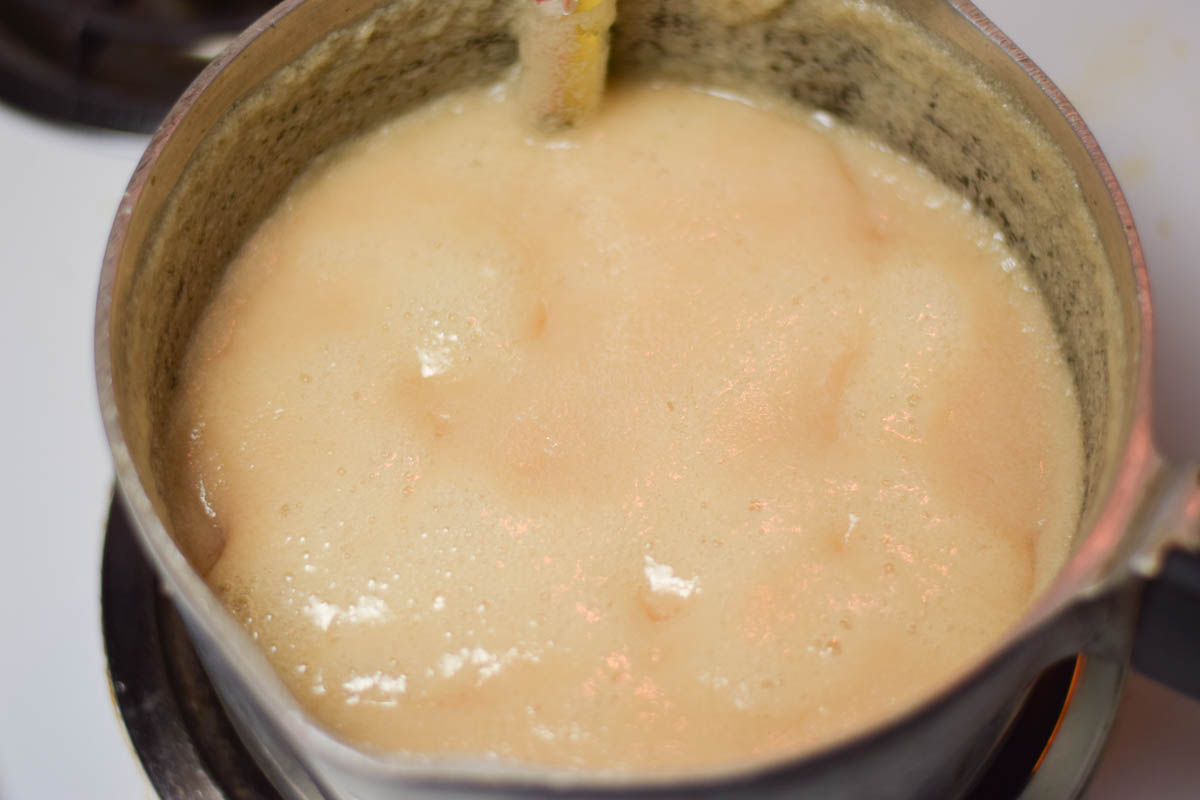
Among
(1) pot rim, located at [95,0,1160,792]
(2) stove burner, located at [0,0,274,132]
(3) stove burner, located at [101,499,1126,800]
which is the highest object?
(1) pot rim, located at [95,0,1160,792]

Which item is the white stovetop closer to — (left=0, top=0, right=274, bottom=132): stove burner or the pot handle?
(left=0, top=0, right=274, bottom=132): stove burner

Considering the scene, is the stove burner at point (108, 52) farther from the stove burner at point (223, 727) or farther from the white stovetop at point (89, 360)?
the stove burner at point (223, 727)

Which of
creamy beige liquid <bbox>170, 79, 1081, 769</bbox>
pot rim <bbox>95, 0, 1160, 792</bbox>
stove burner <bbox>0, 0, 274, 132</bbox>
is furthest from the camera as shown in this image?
stove burner <bbox>0, 0, 274, 132</bbox>

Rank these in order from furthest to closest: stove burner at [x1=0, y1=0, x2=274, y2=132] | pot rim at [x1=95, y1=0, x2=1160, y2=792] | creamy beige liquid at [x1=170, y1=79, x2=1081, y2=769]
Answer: stove burner at [x1=0, y1=0, x2=274, y2=132] < creamy beige liquid at [x1=170, y1=79, x2=1081, y2=769] < pot rim at [x1=95, y1=0, x2=1160, y2=792]

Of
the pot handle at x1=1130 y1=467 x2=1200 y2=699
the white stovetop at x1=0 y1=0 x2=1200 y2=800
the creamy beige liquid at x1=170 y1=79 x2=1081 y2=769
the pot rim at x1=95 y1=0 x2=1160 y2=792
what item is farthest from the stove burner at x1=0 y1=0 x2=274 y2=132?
the pot handle at x1=1130 y1=467 x2=1200 y2=699

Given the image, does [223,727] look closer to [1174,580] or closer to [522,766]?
[522,766]

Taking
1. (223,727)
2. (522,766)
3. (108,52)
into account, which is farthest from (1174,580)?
(108,52)
